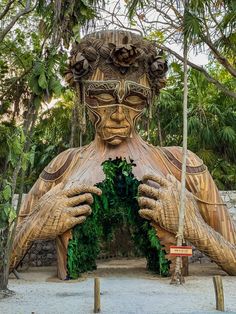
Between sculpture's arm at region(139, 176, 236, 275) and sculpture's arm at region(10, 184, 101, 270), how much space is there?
37.4 inches

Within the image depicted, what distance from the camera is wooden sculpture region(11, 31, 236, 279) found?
31.6 ft

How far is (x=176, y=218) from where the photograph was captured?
9.52 meters

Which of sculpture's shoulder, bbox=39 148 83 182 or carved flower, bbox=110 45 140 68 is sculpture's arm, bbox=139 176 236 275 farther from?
carved flower, bbox=110 45 140 68

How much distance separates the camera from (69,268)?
31.8 feet

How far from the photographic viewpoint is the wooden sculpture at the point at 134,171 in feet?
31.6

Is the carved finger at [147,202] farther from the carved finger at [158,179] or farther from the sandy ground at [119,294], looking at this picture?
the sandy ground at [119,294]

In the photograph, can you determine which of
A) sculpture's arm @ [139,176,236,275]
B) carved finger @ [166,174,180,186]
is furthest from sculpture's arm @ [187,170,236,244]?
carved finger @ [166,174,180,186]

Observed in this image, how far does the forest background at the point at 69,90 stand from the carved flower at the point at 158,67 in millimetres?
572

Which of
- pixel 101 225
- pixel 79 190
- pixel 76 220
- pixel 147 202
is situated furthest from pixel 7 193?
pixel 101 225

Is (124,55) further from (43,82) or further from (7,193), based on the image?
(7,193)

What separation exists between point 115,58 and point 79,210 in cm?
301

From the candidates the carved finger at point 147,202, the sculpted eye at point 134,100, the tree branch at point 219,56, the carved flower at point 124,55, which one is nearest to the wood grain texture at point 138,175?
the carved finger at point 147,202

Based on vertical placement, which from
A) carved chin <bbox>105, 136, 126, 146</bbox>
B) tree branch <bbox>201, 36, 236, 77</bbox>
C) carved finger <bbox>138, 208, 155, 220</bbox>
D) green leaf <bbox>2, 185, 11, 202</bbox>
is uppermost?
tree branch <bbox>201, 36, 236, 77</bbox>

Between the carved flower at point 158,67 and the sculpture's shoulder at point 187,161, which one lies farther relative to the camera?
the carved flower at point 158,67
